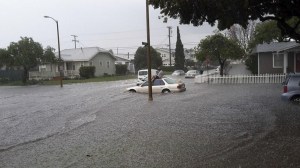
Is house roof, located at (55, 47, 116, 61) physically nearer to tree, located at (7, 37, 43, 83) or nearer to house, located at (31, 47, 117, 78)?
house, located at (31, 47, 117, 78)

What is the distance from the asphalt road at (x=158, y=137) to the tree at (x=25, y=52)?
3626 cm

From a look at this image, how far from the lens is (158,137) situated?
37.1 feet

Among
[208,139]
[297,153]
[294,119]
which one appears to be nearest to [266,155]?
[297,153]

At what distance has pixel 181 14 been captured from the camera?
53.2 feet

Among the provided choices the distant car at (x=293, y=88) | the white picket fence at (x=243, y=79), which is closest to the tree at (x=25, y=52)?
the white picket fence at (x=243, y=79)

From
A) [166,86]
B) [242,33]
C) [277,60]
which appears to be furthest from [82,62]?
[166,86]

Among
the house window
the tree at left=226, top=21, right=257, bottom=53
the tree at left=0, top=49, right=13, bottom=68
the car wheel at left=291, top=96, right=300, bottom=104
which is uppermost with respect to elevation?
the tree at left=226, top=21, right=257, bottom=53

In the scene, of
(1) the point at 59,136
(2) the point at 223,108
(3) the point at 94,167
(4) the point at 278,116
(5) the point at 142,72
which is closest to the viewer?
(3) the point at 94,167

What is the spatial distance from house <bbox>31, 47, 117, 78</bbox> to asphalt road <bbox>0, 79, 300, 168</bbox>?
158 ft

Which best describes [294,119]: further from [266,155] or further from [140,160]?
[140,160]

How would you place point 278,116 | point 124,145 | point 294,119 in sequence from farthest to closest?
point 278,116 → point 294,119 → point 124,145

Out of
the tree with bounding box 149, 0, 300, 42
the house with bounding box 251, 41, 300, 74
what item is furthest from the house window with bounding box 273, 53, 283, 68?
the tree with bounding box 149, 0, 300, 42

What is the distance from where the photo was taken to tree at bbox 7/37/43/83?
5334 cm

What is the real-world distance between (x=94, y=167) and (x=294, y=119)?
8100 millimetres
